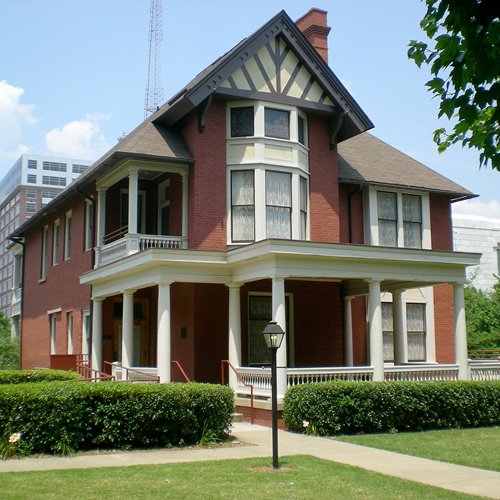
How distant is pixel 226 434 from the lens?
1497cm

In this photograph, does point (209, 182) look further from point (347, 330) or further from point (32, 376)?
point (32, 376)

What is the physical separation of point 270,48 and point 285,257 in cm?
741

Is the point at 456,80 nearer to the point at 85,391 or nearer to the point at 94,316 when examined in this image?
the point at 85,391

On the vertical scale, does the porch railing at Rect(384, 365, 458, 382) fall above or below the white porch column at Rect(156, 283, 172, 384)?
below

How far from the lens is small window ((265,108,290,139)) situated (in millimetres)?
21688

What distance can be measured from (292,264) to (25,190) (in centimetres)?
14900

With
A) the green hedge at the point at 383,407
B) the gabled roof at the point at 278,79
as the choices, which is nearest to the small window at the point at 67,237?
the gabled roof at the point at 278,79

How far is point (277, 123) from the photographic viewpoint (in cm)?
2184

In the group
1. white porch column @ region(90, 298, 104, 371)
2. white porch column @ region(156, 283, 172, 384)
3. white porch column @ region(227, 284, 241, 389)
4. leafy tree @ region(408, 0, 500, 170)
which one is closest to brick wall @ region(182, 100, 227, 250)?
white porch column @ region(227, 284, 241, 389)

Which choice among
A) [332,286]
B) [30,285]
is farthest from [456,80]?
[30,285]

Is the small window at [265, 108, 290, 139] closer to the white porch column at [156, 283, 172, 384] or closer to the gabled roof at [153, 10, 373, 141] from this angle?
the gabled roof at [153, 10, 373, 141]

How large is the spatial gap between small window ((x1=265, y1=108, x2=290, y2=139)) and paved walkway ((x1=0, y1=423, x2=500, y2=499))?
9842mm

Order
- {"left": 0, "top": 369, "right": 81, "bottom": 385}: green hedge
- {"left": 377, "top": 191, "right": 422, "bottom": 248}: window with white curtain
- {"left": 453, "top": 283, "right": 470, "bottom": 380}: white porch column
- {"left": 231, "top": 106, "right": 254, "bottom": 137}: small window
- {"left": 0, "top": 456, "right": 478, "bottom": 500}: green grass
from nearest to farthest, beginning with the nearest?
{"left": 0, "top": 456, "right": 478, "bottom": 500}: green grass
{"left": 453, "top": 283, "right": 470, "bottom": 380}: white porch column
{"left": 0, "top": 369, "right": 81, "bottom": 385}: green hedge
{"left": 231, "top": 106, "right": 254, "bottom": 137}: small window
{"left": 377, "top": 191, "right": 422, "bottom": 248}: window with white curtain

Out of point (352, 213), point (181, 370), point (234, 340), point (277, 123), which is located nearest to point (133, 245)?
point (181, 370)
